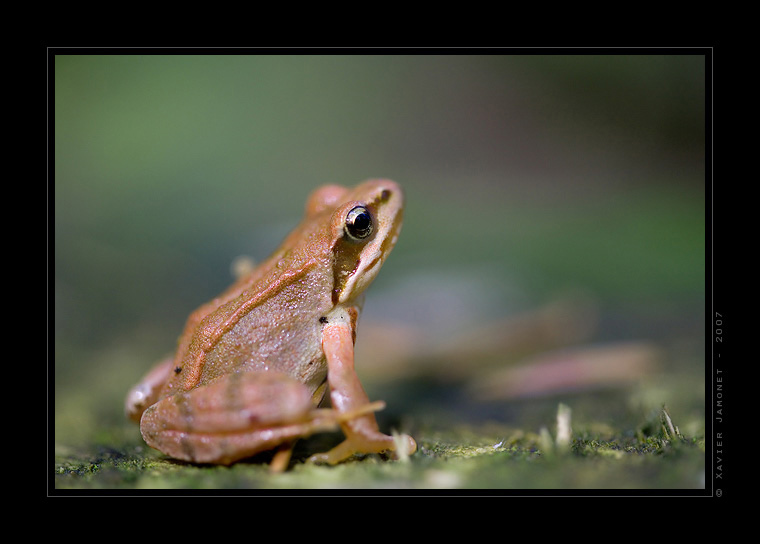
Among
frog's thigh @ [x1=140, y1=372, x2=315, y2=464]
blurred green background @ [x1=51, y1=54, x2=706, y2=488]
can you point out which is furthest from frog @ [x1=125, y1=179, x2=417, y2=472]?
blurred green background @ [x1=51, y1=54, x2=706, y2=488]

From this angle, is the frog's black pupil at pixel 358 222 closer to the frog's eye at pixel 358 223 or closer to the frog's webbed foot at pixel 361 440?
the frog's eye at pixel 358 223

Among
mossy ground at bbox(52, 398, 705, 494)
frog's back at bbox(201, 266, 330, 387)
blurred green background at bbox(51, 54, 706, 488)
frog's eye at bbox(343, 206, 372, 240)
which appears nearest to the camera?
mossy ground at bbox(52, 398, 705, 494)

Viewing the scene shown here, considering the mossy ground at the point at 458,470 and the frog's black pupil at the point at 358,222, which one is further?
the frog's black pupil at the point at 358,222

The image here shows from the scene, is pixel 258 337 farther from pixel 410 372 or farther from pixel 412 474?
pixel 410 372

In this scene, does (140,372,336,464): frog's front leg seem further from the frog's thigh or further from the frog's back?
the frog's back

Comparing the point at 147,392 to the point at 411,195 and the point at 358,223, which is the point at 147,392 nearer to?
the point at 358,223

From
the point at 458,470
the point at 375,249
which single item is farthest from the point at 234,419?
the point at 375,249

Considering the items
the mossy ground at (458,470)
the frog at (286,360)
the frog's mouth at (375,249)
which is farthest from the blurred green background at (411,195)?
the frog's mouth at (375,249)
